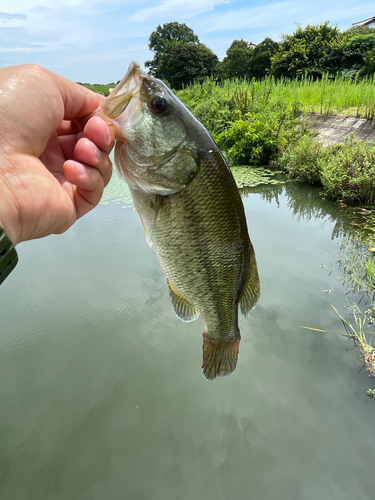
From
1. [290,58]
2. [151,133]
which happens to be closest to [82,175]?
[151,133]

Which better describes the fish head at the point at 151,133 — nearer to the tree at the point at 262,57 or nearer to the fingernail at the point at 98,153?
the fingernail at the point at 98,153

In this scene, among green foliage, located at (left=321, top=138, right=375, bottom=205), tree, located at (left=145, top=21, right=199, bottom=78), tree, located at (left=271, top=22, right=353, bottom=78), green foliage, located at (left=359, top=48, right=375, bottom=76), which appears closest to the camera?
green foliage, located at (left=321, top=138, right=375, bottom=205)

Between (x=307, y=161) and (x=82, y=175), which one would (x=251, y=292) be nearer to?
(x=82, y=175)

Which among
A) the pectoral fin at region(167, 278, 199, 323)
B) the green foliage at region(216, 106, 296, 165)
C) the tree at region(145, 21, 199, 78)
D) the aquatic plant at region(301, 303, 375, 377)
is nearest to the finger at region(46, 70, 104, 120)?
the pectoral fin at region(167, 278, 199, 323)

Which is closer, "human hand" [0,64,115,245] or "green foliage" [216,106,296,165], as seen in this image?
"human hand" [0,64,115,245]

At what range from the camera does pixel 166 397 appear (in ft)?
9.32

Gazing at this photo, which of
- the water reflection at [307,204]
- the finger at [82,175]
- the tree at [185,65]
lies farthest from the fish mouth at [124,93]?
the tree at [185,65]

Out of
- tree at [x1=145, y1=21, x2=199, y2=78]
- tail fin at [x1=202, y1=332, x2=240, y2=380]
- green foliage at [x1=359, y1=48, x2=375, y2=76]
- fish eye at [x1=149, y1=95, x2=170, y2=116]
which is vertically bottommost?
tail fin at [x1=202, y1=332, x2=240, y2=380]

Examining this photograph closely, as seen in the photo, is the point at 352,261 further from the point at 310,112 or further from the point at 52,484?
the point at 310,112

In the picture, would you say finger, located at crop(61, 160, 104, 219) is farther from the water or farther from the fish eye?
the water

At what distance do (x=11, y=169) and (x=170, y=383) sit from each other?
251 cm

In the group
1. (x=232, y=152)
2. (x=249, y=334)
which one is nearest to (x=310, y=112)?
(x=232, y=152)

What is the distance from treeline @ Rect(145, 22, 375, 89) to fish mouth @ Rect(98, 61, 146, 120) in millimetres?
12610

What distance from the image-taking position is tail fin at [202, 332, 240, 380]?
153 centimetres
